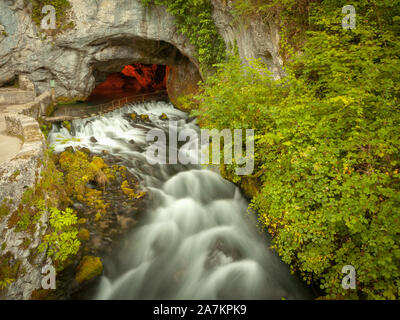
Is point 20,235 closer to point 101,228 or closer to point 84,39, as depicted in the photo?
point 101,228

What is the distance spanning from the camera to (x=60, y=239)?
213 inches

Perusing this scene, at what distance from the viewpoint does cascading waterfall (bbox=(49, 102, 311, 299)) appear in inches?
212

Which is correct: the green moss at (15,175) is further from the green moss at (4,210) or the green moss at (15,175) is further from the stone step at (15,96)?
the stone step at (15,96)

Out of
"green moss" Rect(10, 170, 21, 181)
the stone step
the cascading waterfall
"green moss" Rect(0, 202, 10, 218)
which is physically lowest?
the cascading waterfall

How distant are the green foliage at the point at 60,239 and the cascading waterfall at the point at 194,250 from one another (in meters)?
0.93

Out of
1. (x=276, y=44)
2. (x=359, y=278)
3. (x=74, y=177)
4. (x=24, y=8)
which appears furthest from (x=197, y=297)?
(x=24, y=8)

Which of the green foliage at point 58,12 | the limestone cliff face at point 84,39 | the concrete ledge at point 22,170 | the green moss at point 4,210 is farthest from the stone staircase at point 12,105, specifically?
the green foliage at point 58,12

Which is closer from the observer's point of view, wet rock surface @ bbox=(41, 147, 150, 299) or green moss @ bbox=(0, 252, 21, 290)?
green moss @ bbox=(0, 252, 21, 290)

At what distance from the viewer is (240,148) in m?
5.95

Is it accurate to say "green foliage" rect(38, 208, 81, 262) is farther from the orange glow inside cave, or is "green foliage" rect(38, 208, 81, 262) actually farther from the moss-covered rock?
the orange glow inside cave

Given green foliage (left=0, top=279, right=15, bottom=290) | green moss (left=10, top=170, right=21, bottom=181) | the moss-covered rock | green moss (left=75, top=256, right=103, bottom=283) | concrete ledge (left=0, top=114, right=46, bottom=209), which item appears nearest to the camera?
green foliage (left=0, top=279, right=15, bottom=290)

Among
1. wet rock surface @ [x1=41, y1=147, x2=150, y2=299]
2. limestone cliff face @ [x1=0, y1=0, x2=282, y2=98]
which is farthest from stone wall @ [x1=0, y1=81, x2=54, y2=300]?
limestone cliff face @ [x1=0, y1=0, x2=282, y2=98]

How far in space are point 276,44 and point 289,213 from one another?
627 centimetres

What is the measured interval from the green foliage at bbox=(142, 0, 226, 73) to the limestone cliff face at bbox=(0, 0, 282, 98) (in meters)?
0.48
